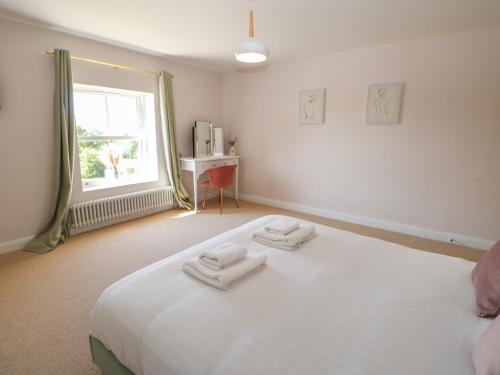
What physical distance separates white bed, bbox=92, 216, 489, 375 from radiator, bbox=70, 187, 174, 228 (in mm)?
2272

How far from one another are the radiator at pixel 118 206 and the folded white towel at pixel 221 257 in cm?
250

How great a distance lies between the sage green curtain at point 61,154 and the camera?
289 cm

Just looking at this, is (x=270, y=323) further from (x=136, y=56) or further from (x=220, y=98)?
(x=220, y=98)

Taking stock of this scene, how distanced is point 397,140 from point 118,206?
3748 millimetres

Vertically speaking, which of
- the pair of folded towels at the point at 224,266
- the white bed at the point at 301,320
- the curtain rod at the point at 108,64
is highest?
the curtain rod at the point at 108,64

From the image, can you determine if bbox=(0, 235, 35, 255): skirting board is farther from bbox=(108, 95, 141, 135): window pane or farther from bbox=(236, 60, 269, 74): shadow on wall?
bbox=(236, 60, 269, 74): shadow on wall

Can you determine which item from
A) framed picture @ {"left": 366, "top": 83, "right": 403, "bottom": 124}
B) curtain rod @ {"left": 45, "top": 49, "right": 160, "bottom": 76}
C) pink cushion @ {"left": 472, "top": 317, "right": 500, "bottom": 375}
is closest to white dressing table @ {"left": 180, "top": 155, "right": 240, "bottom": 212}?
curtain rod @ {"left": 45, "top": 49, "right": 160, "bottom": 76}

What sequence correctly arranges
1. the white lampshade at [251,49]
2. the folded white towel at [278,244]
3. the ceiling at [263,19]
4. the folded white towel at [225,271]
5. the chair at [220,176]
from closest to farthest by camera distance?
the folded white towel at [225,271], the folded white towel at [278,244], the white lampshade at [251,49], the ceiling at [263,19], the chair at [220,176]

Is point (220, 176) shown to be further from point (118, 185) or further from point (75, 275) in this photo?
point (75, 275)

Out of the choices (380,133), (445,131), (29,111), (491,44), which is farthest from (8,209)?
(491,44)

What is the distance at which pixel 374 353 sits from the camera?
0.95m

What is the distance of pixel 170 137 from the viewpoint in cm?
405

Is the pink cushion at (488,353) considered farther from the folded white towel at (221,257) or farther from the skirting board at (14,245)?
the skirting board at (14,245)

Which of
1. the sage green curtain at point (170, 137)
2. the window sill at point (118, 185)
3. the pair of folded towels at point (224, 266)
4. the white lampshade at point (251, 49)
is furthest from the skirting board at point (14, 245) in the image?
the white lampshade at point (251, 49)
